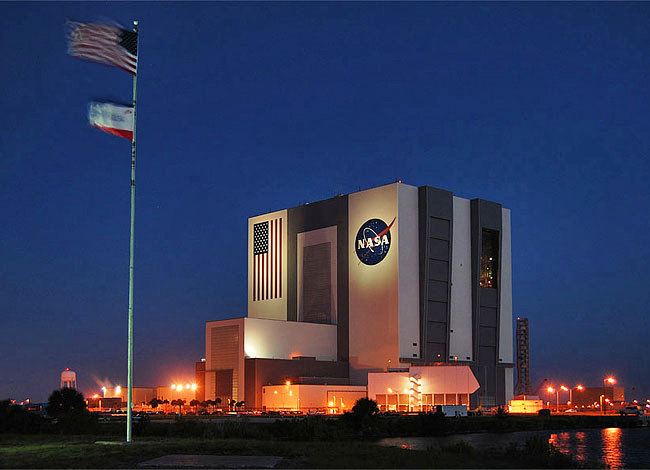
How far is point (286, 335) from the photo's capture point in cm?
10356

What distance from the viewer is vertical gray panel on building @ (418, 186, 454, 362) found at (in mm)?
100000

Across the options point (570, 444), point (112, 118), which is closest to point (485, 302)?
point (570, 444)

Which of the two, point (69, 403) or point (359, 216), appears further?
point (359, 216)

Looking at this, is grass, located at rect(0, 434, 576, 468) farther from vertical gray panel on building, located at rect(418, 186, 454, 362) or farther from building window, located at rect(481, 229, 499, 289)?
building window, located at rect(481, 229, 499, 289)

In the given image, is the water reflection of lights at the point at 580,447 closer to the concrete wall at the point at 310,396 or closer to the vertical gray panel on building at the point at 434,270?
the vertical gray panel on building at the point at 434,270

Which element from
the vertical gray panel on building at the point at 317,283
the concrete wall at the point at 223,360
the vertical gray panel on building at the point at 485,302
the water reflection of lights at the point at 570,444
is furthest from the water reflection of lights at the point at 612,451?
the concrete wall at the point at 223,360

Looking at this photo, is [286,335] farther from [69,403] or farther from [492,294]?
[69,403]

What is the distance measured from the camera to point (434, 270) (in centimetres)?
10219

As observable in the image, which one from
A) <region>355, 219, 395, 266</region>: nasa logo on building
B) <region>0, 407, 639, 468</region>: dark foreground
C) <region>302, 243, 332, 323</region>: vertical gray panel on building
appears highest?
<region>355, 219, 395, 266</region>: nasa logo on building

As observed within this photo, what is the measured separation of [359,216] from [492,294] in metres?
20.7

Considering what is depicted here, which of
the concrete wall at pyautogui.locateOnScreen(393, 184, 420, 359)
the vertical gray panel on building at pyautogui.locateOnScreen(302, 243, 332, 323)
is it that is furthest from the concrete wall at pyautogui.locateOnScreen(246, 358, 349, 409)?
the concrete wall at pyautogui.locateOnScreen(393, 184, 420, 359)

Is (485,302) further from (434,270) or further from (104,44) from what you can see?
(104,44)

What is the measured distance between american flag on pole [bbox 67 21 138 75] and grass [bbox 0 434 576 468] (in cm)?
1485

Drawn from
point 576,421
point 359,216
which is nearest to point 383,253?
point 359,216
